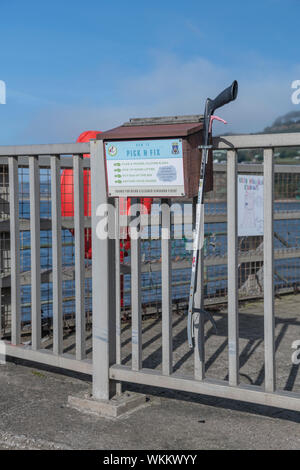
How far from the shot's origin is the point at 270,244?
295 centimetres

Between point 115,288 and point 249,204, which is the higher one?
point 249,204

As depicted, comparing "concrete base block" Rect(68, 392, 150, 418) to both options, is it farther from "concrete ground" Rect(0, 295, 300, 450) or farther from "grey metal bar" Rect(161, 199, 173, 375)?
"grey metal bar" Rect(161, 199, 173, 375)

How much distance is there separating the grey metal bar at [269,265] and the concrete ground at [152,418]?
0.32 meters

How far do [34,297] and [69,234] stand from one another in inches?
104

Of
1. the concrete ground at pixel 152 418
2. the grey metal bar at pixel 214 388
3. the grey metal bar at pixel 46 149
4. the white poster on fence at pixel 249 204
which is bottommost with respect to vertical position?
the concrete ground at pixel 152 418

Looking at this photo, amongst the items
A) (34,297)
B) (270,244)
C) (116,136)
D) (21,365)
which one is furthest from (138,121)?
(21,365)

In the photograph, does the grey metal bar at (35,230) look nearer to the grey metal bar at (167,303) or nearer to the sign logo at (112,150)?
the sign logo at (112,150)

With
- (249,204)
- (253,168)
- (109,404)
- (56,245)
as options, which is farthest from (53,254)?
(253,168)

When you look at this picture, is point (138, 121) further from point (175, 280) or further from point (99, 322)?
point (175, 280)

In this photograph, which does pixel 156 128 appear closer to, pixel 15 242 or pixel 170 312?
pixel 170 312

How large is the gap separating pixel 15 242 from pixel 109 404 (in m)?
1.36

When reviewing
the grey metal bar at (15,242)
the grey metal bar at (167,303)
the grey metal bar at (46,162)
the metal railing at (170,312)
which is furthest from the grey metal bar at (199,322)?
the grey metal bar at (46,162)

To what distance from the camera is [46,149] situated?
12.3 feet

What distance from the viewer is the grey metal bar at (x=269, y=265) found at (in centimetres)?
292
